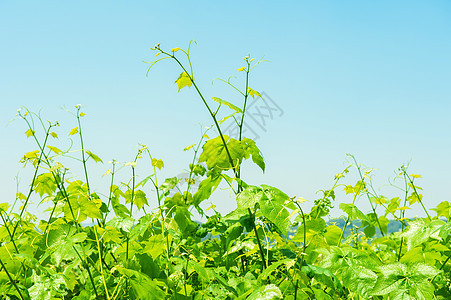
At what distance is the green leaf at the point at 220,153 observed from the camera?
1.83 meters

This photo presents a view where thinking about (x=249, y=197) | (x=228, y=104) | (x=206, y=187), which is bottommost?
(x=249, y=197)

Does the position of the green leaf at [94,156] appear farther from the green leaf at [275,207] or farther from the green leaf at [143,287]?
the green leaf at [275,207]

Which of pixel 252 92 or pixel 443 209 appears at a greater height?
pixel 252 92

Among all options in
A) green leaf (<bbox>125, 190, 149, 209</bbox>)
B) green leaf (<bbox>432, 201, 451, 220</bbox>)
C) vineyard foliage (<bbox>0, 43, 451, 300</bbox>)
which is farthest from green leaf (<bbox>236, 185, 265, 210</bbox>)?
green leaf (<bbox>432, 201, 451, 220</bbox>)

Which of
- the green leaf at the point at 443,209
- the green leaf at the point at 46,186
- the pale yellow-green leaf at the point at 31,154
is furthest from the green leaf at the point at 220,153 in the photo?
the green leaf at the point at 443,209

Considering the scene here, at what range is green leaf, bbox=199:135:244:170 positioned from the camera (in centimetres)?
183

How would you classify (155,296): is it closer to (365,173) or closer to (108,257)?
(108,257)

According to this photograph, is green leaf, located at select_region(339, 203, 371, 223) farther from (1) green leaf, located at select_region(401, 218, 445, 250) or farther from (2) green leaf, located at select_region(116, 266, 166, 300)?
(2) green leaf, located at select_region(116, 266, 166, 300)

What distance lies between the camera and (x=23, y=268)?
1944mm

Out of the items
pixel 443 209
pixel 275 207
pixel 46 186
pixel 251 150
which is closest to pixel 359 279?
pixel 275 207

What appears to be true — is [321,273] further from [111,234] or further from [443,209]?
[443,209]

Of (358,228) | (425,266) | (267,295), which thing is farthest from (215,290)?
(358,228)

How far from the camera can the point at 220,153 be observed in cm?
185

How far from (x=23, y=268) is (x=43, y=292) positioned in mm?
415
